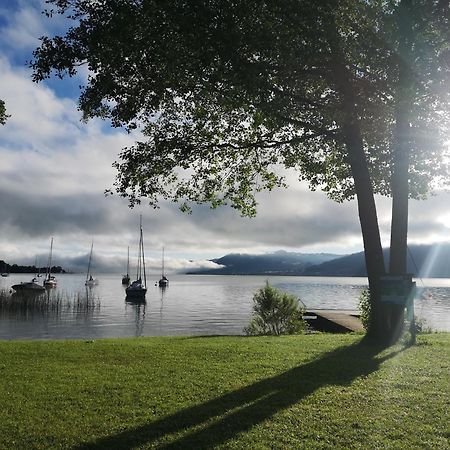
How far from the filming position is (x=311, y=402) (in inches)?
337

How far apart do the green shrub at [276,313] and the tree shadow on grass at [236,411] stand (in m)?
20.0

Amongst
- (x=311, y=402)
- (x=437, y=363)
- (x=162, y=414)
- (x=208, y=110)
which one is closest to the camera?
(x=162, y=414)

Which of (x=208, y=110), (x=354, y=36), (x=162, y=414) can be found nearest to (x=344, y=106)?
(x=354, y=36)

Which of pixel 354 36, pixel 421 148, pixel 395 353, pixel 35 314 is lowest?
pixel 35 314

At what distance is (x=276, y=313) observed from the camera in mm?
32281

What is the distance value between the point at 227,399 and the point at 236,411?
738 mm

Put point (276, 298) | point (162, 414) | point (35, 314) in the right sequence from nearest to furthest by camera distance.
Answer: point (162, 414)
point (276, 298)
point (35, 314)

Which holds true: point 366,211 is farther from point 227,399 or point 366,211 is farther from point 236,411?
point 236,411

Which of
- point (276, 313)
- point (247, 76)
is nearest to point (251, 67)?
point (247, 76)

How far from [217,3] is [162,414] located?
1127cm

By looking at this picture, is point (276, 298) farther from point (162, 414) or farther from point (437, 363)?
point (162, 414)

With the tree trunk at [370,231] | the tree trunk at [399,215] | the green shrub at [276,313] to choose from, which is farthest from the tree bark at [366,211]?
the green shrub at [276,313]

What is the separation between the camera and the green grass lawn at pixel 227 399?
6.88m

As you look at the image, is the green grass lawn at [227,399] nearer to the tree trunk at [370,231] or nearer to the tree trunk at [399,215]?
the tree trunk at [399,215]
